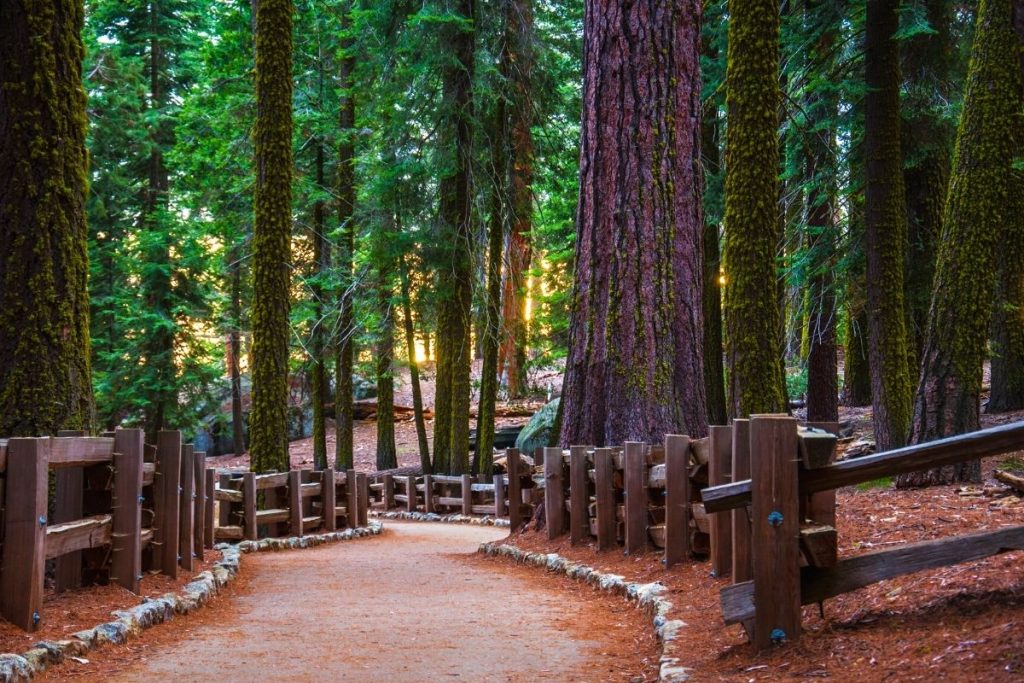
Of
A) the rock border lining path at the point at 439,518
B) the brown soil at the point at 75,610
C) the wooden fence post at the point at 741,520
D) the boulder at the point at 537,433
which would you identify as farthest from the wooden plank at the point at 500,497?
the wooden fence post at the point at 741,520

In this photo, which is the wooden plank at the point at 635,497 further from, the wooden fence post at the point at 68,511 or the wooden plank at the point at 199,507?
the wooden plank at the point at 199,507

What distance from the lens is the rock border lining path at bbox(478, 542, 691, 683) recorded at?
15.6 feet

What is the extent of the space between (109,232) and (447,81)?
14.0 m

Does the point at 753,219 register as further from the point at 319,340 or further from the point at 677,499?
the point at 319,340

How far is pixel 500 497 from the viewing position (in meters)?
19.0

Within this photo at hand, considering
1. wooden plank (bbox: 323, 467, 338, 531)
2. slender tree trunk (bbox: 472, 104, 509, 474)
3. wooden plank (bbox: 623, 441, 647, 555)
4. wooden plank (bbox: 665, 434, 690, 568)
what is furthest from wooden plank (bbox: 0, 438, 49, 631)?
slender tree trunk (bbox: 472, 104, 509, 474)

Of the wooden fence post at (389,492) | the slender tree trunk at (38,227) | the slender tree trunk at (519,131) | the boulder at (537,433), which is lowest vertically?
the wooden fence post at (389,492)

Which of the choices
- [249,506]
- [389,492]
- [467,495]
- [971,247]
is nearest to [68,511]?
[249,506]

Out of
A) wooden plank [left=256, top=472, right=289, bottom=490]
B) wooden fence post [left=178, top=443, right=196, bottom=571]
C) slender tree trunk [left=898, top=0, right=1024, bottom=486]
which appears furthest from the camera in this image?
wooden plank [left=256, top=472, right=289, bottom=490]

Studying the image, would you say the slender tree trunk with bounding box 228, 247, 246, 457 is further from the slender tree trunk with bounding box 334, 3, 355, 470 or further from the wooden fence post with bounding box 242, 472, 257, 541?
the wooden fence post with bounding box 242, 472, 257, 541

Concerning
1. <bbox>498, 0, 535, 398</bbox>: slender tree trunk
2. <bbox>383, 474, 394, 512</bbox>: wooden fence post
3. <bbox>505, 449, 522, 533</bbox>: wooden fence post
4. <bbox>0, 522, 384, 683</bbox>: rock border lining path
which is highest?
<bbox>498, 0, 535, 398</bbox>: slender tree trunk

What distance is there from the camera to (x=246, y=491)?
12.4 meters

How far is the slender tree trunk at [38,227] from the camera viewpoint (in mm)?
6938

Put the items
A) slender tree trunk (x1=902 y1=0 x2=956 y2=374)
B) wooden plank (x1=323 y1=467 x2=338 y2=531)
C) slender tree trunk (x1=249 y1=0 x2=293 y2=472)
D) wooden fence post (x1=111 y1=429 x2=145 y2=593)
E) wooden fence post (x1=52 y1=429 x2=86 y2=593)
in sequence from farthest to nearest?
slender tree trunk (x1=902 y1=0 x2=956 y2=374) → wooden plank (x1=323 y1=467 x2=338 y2=531) → slender tree trunk (x1=249 y1=0 x2=293 y2=472) → wooden fence post (x1=111 y1=429 x2=145 y2=593) → wooden fence post (x1=52 y1=429 x2=86 y2=593)
